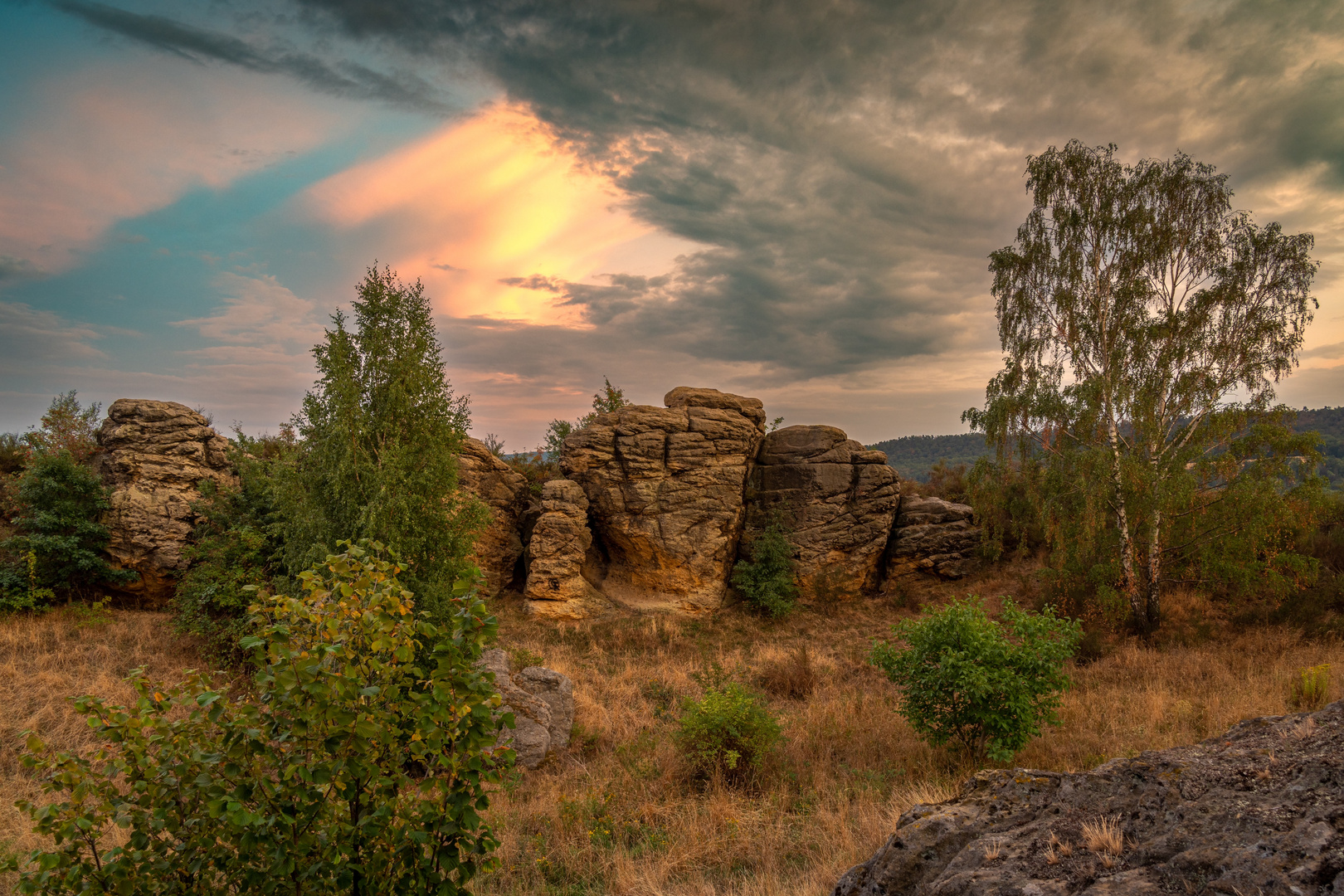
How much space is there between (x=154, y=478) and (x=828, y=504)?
78.0 ft

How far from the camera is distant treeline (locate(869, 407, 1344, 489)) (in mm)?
52653

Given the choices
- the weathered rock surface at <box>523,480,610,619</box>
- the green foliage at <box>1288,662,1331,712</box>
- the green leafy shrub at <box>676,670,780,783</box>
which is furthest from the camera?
the weathered rock surface at <box>523,480,610,619</box>

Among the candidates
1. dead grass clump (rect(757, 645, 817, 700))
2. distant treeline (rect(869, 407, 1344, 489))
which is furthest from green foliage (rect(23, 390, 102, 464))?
distant treeline (rect(869, 407, 1344, 489))

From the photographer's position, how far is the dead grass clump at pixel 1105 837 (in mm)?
2902

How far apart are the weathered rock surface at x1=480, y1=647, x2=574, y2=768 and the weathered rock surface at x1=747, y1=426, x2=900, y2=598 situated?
15.3 m

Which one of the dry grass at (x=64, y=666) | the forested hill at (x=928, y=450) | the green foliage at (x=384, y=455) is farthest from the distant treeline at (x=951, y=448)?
the dry grass at (x=64, y=666)

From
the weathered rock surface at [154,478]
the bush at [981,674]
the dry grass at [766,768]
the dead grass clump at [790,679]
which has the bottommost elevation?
the dead grass clump at [790,679]

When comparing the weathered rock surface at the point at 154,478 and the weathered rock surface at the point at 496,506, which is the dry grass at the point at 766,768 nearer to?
the weathered rock surface at the point at 154,478

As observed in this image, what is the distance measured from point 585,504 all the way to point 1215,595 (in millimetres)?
22151

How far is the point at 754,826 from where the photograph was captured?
7258mm

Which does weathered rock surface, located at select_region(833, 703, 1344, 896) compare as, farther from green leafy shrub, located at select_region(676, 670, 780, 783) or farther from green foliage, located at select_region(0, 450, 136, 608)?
green foliage, located at select_region(0, 450, 136, 608)

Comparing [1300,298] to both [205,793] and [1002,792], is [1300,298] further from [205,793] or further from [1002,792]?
[205,793]

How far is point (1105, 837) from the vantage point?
2.94 meters

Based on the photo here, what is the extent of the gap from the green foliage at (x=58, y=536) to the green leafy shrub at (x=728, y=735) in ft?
54.5
